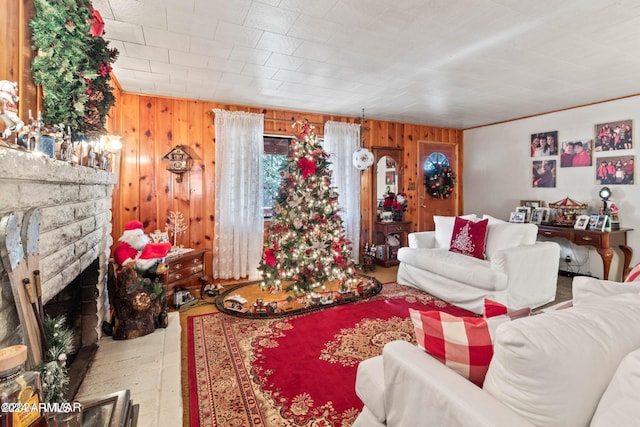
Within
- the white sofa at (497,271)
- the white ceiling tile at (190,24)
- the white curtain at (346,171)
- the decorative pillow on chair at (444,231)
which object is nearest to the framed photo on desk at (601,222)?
the white sofa at (497,271)

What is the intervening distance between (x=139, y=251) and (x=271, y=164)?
7.27 feet

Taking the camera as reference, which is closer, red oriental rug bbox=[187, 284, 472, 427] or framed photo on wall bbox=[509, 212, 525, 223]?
red oriental rug bbox=[187, 284, 472, 427]

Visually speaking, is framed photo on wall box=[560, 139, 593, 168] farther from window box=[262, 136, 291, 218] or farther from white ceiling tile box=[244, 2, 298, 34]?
white ceiling tile box=[244, 2, 298, 34]

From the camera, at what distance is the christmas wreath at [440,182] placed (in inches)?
220

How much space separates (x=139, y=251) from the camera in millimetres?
2844

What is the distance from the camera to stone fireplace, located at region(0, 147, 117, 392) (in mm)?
1104

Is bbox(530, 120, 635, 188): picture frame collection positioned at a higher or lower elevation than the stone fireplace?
higher

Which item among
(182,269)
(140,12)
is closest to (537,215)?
(182,269)

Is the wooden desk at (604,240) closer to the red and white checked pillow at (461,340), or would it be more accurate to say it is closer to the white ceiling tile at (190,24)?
the red and white checked pillow at (461,340)

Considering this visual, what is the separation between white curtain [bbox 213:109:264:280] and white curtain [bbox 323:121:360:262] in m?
1.12

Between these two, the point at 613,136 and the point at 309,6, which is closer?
the point at 309,6

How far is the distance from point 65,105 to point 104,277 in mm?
1473

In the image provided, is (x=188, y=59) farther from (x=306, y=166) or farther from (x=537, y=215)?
(x=537, y=215)

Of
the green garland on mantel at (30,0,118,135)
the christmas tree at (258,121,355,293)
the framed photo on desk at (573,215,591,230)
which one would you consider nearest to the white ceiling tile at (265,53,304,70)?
the christmas tree at (258,121,355,293)
